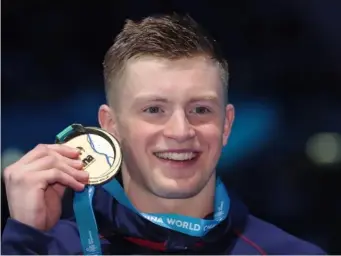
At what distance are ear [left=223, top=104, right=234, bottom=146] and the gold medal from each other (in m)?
0.31

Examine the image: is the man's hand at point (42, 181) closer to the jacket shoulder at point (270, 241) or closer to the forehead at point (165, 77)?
the forehead at point (165, 77)

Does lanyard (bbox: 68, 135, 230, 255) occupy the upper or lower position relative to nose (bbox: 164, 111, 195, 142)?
lower

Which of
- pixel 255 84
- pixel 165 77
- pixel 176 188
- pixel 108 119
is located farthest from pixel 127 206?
pixel 255 84

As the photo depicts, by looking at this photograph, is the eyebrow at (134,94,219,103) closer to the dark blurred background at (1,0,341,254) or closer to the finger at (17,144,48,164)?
the dark blurred background at (1,0,341,254)

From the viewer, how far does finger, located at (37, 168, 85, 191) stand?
1499 millimetres

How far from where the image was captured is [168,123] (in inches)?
62.8

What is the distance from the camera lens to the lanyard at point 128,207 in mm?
1578

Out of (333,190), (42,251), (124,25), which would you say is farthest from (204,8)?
(42,251)

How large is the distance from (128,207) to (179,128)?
0.83 feet

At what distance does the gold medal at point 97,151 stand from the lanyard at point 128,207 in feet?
0.05

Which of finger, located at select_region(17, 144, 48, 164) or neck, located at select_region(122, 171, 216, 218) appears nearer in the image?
finger, located at select_region(17, 144, 48, 164)

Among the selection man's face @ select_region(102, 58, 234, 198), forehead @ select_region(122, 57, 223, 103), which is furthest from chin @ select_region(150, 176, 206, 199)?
forehead @ select_region(122, 57, 223, 103)

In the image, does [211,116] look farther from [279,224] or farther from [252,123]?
[279,224]

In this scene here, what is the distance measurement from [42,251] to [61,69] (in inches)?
19.7
